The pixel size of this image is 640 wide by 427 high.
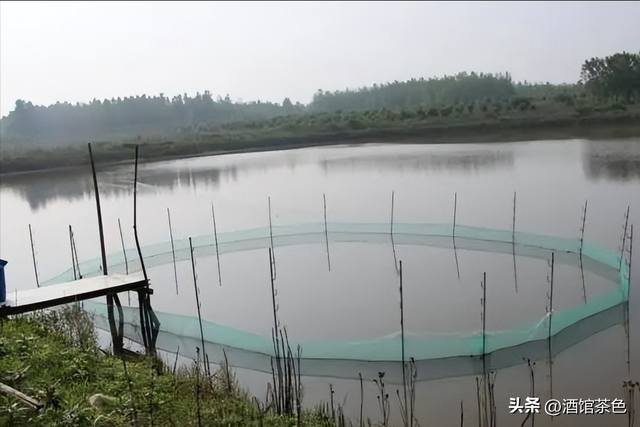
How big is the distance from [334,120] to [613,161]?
11.3 m

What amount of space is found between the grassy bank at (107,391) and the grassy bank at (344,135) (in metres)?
7.83

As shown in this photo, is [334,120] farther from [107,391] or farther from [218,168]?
[107,391]

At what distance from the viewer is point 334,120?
64.1 ft

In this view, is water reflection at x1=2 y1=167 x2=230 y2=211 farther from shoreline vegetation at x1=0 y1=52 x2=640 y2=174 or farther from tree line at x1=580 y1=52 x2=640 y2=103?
tree line at x1=580 y1=52 x2=640 y2=103

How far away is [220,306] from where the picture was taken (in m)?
5.37

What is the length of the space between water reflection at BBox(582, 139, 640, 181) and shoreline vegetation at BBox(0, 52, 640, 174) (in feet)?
0.56

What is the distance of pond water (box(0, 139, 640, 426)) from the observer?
11.8 feet

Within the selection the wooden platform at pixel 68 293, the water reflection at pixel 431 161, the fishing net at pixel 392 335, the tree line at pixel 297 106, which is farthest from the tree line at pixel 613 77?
the wooden platform at pixel 68 293

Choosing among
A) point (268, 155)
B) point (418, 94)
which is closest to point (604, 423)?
point (268, 155)

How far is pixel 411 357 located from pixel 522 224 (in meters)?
4.48

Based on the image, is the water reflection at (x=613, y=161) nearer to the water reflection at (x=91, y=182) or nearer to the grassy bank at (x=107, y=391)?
the grassy bank at (x=107, y=391)

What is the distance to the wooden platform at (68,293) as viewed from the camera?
399cm

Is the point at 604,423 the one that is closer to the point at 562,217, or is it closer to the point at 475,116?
the point at 562,217

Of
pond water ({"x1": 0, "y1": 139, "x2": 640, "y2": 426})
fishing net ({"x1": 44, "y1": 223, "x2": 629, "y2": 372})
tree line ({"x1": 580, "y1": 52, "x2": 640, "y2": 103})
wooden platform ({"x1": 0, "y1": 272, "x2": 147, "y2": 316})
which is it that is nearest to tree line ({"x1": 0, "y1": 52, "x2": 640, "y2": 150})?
tree line ({"x1": 580, "y1": 52, "x2": 640, "y2": 103})
